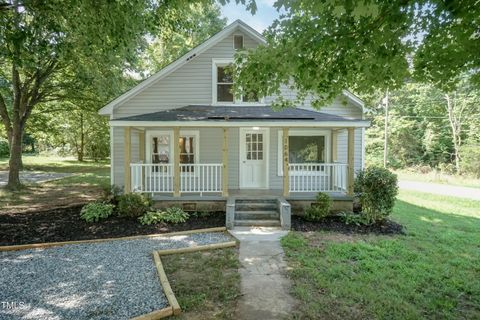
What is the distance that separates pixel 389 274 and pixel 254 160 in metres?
6.83

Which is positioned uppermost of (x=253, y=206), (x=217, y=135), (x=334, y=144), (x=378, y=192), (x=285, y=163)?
(x=217, y=135)

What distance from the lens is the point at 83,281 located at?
4.75 meters

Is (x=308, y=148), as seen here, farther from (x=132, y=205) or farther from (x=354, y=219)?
(x=132, y=205)

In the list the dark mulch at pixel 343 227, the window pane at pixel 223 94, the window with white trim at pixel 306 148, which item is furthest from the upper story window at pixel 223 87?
the dark mulch at pixel 343 227

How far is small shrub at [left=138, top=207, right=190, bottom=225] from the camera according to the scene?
328 inches

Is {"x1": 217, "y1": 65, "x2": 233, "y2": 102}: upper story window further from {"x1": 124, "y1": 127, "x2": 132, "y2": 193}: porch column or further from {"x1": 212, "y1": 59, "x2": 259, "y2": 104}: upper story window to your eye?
{"x1": 124, "y1": 127, "x2": 132, "y2": 193}: porch column

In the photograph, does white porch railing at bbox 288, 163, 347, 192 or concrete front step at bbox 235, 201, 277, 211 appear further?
white porch railing at bbox 288, 163, 347, 192

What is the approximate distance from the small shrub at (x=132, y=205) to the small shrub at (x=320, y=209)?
4.85 m

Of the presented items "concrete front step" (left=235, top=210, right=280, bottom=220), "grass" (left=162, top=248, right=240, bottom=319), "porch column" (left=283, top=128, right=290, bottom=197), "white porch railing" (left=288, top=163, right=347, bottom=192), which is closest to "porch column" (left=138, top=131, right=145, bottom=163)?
"concrete front step" (left=235, top=210, right=280, bottom=220)

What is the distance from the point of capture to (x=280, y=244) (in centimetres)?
661

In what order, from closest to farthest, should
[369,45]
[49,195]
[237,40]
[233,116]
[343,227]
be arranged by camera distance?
[369,45]
[343,227]
[233,116]
[237,40]
[49,195]

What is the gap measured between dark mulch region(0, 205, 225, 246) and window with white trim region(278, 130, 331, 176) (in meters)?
3.61

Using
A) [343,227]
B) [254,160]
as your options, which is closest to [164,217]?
[254,160]

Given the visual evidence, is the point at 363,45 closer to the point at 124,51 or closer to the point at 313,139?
the point at 124,51
